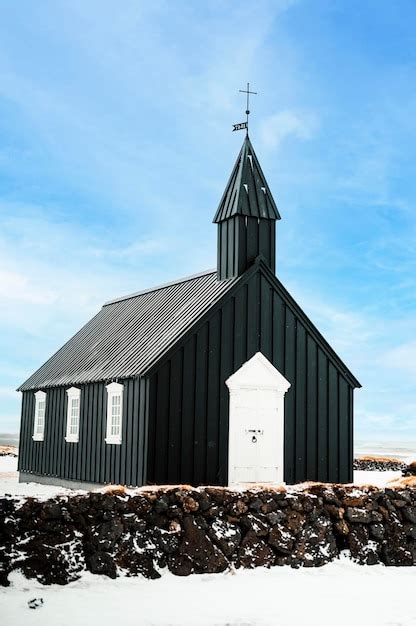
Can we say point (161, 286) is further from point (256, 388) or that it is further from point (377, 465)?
point (377, 465)

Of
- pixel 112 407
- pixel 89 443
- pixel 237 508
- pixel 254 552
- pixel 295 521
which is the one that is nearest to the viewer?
pixel 254 552

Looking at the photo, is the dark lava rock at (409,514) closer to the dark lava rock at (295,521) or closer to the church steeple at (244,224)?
the dark lava rock at (295,521)

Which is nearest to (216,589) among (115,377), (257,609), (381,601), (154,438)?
(257,609)

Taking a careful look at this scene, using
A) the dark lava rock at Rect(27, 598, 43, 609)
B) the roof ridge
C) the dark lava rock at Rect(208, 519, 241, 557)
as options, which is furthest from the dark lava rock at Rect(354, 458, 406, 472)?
the dark lava rock at Rect(27, 598, 43, 609)

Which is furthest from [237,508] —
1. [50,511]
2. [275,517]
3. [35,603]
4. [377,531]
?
[35,603]

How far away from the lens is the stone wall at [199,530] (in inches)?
515

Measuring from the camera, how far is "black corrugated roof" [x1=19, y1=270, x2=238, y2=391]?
22328 mm

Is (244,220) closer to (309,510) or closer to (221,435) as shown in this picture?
(221,435)

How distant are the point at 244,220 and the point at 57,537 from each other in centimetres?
1260

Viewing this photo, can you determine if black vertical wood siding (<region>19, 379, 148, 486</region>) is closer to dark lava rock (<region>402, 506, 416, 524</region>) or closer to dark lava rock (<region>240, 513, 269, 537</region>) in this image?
dark lava rock (<region>240, 513, 269, 537</region>)

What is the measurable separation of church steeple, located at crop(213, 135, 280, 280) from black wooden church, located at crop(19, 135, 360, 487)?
3 centimetres

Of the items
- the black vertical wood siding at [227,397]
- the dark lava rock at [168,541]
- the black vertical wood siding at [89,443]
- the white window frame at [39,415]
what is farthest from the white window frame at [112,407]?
the dark lava rock at [168,541]

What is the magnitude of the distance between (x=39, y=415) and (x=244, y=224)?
11156 mm

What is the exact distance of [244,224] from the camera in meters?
23.6
